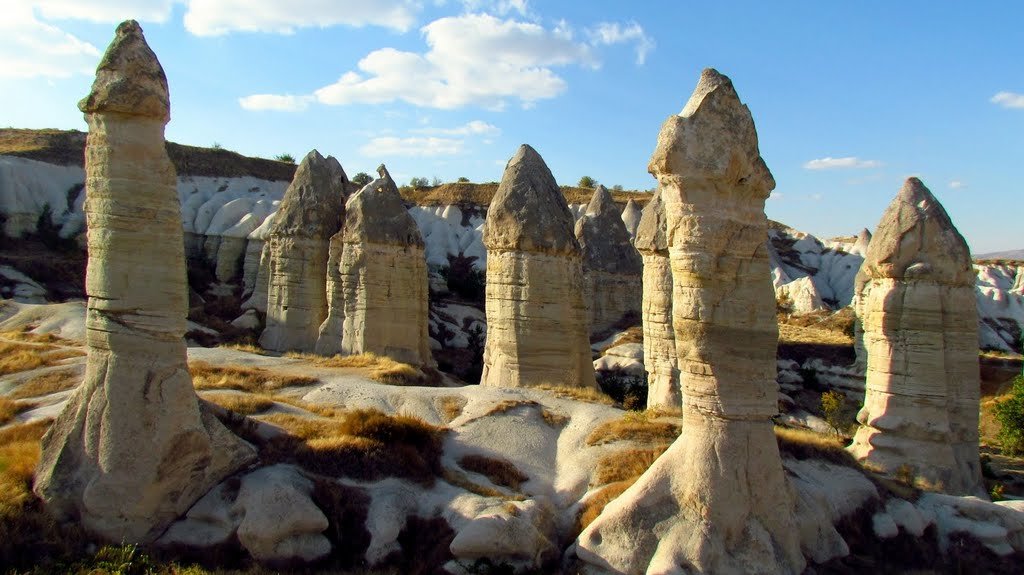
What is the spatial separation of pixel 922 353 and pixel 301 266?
13836 millimetres

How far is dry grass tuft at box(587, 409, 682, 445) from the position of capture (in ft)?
31.3

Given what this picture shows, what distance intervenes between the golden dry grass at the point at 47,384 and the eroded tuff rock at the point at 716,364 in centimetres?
852

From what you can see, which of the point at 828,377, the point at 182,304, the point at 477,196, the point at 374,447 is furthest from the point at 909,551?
the point at 477,196

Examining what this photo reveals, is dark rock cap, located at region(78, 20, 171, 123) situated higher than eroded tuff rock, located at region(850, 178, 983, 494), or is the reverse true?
dark rock cap, located at region(78, 20, 171, 123)

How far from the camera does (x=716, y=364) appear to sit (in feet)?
23.7

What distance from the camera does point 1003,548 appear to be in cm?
850

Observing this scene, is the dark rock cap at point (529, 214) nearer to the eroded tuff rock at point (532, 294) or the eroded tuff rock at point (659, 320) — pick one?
the eroded tuff rock at point (532, 294)

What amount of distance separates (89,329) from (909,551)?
8.74 meters

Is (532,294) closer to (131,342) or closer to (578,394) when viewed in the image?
(578,394)

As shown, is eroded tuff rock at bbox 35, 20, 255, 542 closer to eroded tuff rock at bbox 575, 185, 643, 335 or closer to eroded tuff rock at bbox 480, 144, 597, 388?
eroded tuff rock at bbox 480, 144, 597, 388

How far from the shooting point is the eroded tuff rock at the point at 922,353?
1158 centimetres

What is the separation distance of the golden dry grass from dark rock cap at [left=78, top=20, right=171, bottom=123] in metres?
5.43

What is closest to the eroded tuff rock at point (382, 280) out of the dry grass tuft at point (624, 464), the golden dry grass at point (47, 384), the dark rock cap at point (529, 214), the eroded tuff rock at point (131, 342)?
the dark rock cap at point (529, 214)

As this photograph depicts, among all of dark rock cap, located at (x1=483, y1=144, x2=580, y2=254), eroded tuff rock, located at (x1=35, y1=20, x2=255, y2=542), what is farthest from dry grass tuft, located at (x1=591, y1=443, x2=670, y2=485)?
dark rock cap, located at (x1=483, y1=144, x2=580, y2=254)
